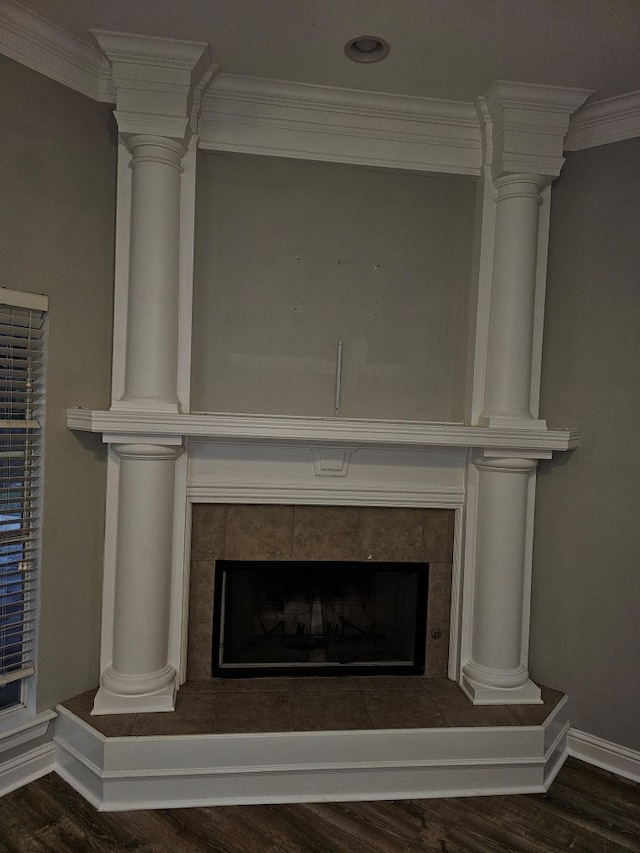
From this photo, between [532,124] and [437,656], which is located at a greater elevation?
[532,124]

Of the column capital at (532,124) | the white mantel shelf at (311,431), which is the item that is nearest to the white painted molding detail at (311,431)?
the white mantel shelf at (311,431)

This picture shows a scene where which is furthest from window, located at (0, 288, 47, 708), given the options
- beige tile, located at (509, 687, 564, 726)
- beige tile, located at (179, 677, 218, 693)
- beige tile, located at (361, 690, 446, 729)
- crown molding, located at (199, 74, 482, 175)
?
beige tile, located at (509, 687, 564, 726)

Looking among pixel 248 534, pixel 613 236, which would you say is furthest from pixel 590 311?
pixel 248 534

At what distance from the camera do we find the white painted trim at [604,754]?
253 cm

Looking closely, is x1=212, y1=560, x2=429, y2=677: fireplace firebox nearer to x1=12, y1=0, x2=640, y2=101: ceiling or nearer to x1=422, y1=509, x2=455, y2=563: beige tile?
x1=422, y1=509, x2=455, y2=563: beige tile

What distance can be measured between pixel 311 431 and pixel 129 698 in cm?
128

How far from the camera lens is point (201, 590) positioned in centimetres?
271

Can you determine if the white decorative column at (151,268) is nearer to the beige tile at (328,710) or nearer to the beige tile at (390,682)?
the beige tile at (328,710)

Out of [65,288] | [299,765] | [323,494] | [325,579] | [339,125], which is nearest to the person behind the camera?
[299,765]

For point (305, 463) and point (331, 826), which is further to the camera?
point (305, 463)

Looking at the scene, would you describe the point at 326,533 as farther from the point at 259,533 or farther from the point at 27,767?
the point at 27,767

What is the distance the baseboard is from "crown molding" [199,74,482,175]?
2413mm

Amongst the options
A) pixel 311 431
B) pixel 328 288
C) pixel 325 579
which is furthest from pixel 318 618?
pixel 328 288

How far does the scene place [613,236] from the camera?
260 cm
